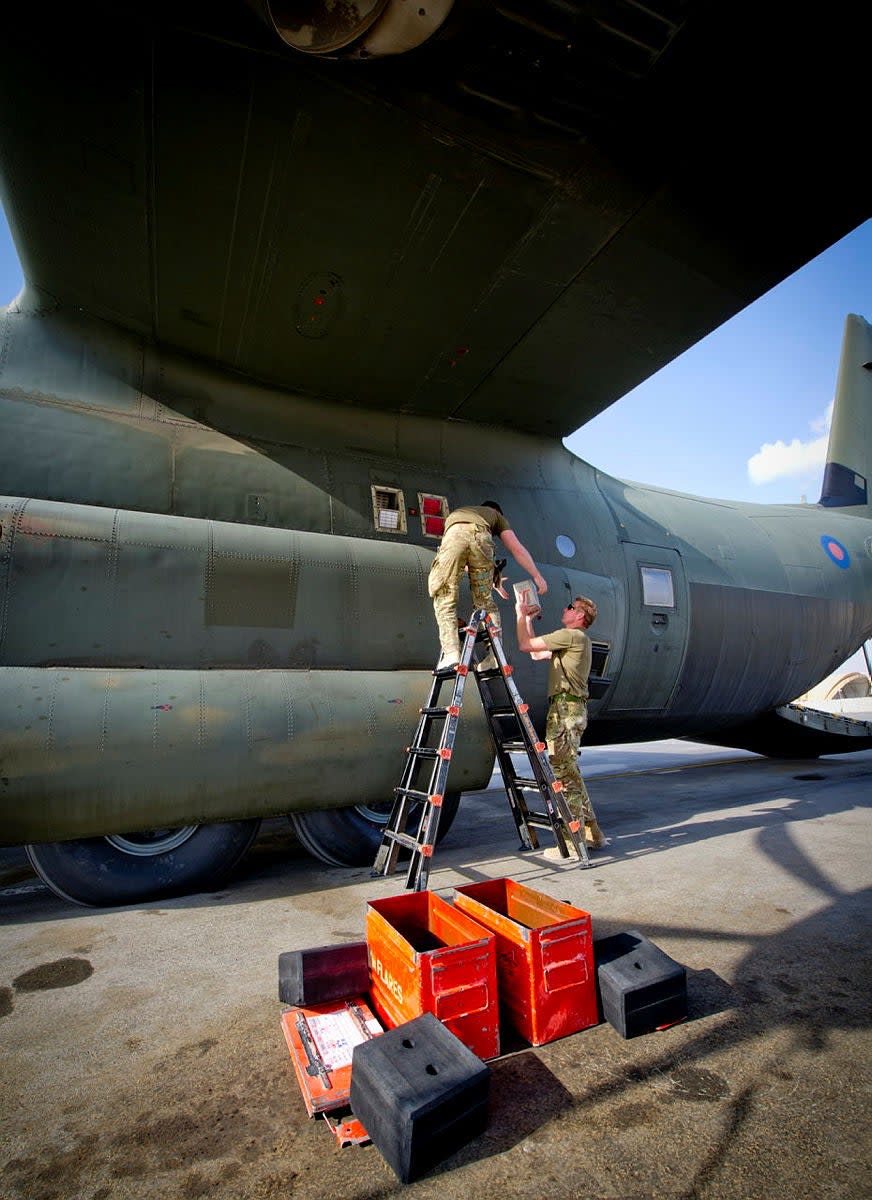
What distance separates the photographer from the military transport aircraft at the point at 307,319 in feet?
10.7

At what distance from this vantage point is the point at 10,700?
388 centimetres

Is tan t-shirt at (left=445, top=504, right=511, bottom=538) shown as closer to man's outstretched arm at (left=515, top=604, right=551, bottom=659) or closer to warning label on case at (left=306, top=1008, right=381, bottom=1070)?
man's outstretched arm at (left=515, top=604, right=551, bottom=659)

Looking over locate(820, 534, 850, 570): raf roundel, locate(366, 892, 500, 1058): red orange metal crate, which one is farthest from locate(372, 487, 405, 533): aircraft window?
locate(820, 534, 850, 570): raf roundel

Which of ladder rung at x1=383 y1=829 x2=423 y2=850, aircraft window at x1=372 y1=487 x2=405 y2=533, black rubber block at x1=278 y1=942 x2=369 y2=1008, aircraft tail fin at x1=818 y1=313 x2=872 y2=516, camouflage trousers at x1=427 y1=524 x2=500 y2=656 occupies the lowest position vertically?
black rubber block at x1=278 y1=942 x2=369 y2=1008

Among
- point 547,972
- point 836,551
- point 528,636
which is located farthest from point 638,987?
point 836,551

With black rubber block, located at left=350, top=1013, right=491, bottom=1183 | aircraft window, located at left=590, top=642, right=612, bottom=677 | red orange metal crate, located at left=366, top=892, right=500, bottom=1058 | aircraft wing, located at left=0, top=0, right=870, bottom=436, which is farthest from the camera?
aircraft window, located at left=590, top=642, right=612, bottom=677

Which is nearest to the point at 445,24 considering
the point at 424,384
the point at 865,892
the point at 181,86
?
the point at 181,86

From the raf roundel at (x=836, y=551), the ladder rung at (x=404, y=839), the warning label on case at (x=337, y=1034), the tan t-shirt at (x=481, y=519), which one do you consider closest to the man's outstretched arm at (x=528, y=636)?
the tan t-shirt at (x=481, y=519)

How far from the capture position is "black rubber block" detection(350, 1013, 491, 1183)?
1762mm

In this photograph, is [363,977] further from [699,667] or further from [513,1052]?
[699,667]

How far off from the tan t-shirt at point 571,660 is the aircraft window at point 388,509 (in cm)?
177

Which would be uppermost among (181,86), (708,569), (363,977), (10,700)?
(181,86)

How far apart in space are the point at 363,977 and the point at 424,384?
4911mm

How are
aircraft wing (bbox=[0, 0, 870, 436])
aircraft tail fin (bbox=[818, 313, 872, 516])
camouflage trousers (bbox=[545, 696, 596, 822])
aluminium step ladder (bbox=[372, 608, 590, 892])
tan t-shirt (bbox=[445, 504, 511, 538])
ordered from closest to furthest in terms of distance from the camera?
aircraft wing (bbox=[0, 0, 870, 436])
aluminium step ladder (bbox=[372, 608, 590, 892])
tan t-shirt (bbox=[445, 504, 511, 538])
camouflage trousers (bbox=[545, 696, 596, 822])
aircraft tail fin (bbox=[818, 313, 872, 516])
